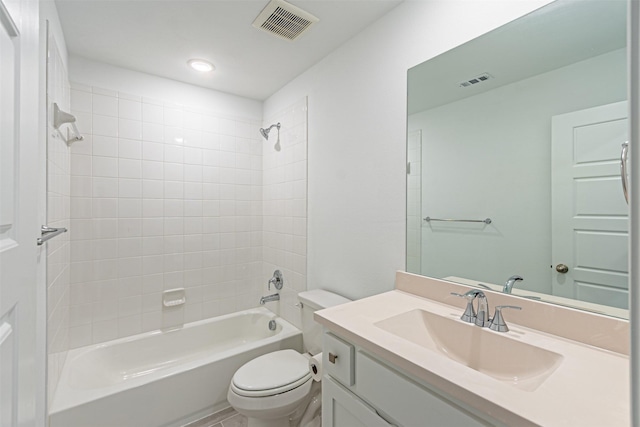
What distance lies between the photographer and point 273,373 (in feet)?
5.40

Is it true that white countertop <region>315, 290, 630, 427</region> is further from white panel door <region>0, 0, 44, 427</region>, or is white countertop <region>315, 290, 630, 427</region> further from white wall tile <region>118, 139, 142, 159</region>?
white wall tile <region>118, 139, 142, 159</region>

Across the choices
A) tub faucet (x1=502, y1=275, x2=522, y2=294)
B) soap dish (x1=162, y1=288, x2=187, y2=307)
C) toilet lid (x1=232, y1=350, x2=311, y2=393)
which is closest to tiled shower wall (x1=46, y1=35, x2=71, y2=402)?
soap dish (x1=162, y1=288, x2=187, y2=307)

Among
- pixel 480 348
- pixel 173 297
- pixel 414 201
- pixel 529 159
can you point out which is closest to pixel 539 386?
pixel 480 348

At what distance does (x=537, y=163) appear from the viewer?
1041 mm

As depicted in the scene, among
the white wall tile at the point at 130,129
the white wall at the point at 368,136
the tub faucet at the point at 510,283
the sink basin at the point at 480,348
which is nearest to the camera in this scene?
the sink basin at the point at 480,348

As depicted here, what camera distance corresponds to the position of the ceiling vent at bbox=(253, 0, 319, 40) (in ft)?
4.86

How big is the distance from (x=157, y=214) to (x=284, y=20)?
5.49 ft

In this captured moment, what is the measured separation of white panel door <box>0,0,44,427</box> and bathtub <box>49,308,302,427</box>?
39.9 inches

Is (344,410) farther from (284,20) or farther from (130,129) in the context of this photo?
(130,129)

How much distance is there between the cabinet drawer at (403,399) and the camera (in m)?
0.70

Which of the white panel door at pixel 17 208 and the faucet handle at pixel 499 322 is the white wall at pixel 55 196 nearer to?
the white panel door at pixel 17 208

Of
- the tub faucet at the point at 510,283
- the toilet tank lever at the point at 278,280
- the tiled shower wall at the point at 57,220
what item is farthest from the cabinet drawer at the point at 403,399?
the toilet tank lever at the point at 278,280

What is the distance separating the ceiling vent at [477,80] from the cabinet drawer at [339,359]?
3.87 ft

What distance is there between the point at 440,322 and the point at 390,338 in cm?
33
